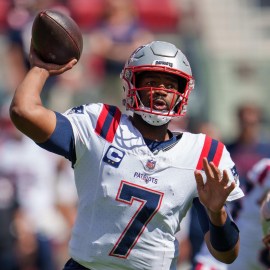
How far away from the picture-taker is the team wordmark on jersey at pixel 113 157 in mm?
4262

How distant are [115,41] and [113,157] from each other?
16.6ft

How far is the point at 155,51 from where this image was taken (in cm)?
442

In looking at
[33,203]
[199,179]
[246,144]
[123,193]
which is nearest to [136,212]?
[123,193]

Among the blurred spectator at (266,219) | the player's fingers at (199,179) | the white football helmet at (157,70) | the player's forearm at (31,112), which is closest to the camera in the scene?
the player's forearm at (31,112)

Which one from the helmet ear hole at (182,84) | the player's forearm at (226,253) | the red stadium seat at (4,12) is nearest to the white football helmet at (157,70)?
the helmet ear hole at (182,84)

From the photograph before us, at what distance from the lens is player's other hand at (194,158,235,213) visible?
406 cm

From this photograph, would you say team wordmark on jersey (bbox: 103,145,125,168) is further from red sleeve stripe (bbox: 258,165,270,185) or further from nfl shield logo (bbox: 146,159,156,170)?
red sleeve stripe (bbox: 258,165,270,185)

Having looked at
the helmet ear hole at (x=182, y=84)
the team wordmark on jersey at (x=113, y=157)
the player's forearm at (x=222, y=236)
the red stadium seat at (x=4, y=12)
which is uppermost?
the helmet ear hole at (x=182, y=84)

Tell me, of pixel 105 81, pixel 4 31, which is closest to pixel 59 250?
pixel 105 81

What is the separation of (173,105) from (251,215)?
1.23m

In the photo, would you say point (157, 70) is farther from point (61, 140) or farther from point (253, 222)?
point (253, 222)

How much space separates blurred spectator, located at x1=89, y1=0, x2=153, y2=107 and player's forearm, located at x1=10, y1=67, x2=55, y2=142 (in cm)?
497

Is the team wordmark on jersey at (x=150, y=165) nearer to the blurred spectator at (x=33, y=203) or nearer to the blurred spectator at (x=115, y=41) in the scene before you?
the blurred spectator at (x=33, y=203)

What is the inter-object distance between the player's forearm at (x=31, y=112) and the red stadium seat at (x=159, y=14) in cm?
729
